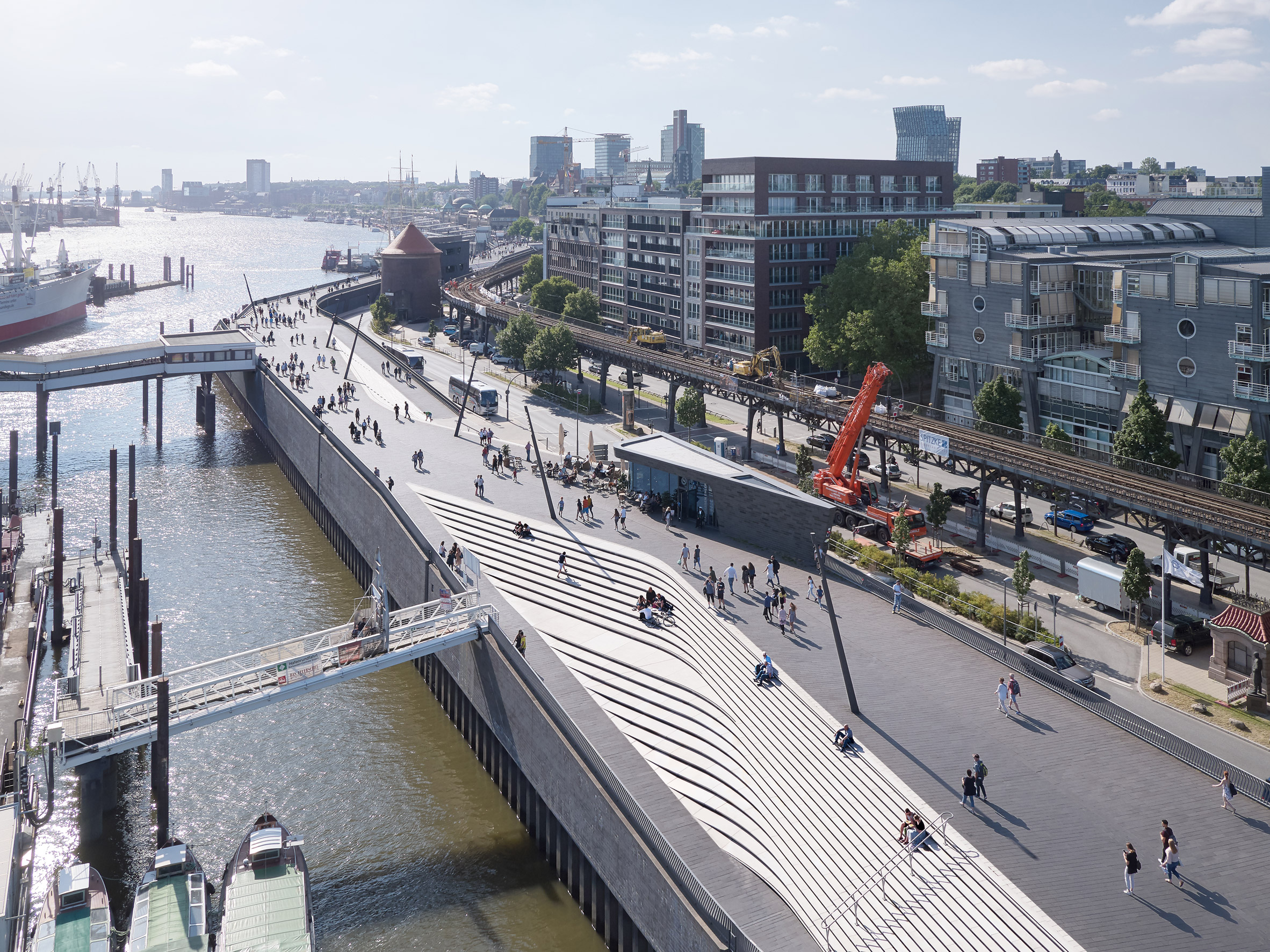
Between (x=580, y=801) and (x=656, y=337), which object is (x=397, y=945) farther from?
(x=656, y=337)

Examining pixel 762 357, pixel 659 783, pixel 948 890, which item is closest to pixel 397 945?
pixel 659 783

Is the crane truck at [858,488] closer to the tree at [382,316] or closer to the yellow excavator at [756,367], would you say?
the yellow excavator at [756,367]

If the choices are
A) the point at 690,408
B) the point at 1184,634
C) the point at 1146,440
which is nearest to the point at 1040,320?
the point at 1146,440

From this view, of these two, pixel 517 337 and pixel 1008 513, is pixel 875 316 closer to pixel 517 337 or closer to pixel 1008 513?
pixel 1008 513

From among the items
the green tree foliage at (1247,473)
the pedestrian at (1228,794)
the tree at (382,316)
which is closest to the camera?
the pedestrian at (1228,794)

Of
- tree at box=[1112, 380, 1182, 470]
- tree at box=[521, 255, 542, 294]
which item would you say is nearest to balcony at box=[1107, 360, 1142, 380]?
tree at box=[1112, 380, 1182, 470]

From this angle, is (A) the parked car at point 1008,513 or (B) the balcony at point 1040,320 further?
(B) the balcony at point 1040,320

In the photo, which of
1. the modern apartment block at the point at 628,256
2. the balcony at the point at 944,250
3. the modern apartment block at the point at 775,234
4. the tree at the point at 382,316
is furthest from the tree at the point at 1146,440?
the tree at the point at 382,316
